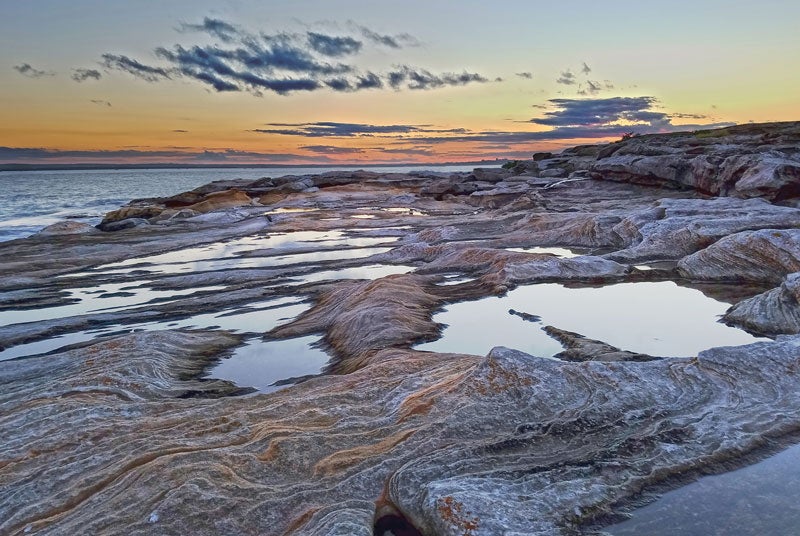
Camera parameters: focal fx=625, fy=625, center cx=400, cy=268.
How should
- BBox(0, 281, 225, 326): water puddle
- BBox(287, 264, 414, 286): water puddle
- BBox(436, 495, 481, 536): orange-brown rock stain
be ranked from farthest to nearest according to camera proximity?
BBox(287, 264, 414, 286): water puddle < BBox(0, 281, 225, 326): water puddle < BBox(436, 495, 481, 536): orange-brown rock stain

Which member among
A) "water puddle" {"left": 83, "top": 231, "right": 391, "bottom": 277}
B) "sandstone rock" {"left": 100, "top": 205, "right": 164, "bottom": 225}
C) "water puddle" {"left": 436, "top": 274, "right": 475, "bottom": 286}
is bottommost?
"sandstone rock" {"left": 100, "top": 205, "right": 164, "bottom": 225}

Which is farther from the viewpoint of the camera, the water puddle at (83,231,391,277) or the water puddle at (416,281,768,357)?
the water puddle at (83,231,391,277)

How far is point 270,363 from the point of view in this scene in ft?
35.7

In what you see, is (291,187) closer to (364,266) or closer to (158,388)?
(364,266)

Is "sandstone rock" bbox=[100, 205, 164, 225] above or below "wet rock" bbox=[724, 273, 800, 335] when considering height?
below

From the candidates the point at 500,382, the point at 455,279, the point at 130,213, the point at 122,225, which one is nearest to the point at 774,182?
the point at 455,279

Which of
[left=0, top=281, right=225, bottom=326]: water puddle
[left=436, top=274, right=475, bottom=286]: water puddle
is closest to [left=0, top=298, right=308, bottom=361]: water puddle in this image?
[left=0, top=281, right=225, bottom=326]: water puddle

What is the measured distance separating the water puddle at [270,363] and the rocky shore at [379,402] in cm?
20

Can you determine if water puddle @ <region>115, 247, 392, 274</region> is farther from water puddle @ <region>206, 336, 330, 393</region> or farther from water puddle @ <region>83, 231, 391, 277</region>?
water puddle @ <region>206, 336, 330, 393</region>

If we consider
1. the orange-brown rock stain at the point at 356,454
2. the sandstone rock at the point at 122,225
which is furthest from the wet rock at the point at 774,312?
the sandstone rock at the point at 122,225

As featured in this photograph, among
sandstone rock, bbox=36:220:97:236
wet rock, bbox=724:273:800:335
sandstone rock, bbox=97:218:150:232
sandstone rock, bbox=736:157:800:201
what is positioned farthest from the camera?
sandstone rock, bbox=97:218:150:232

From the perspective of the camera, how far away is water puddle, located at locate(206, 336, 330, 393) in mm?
10094

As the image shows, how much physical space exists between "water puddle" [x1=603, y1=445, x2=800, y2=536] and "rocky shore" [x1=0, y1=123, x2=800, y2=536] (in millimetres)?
214

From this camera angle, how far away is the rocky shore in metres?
5.71
